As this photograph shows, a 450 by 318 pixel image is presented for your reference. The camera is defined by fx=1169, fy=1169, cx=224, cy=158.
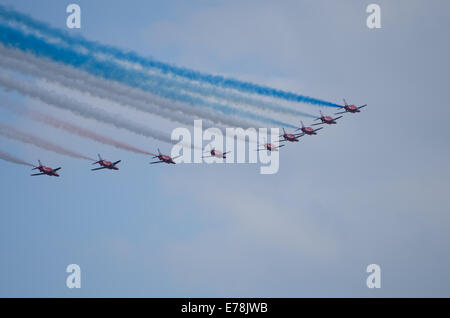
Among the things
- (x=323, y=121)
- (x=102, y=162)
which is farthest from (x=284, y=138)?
(x=102, y=162)

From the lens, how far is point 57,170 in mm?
85125
